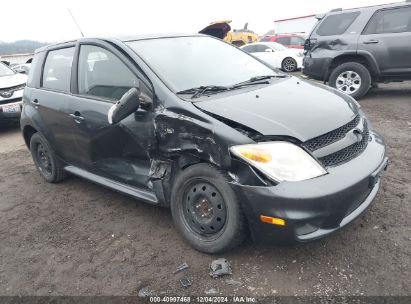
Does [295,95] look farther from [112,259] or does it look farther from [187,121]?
[112,259]

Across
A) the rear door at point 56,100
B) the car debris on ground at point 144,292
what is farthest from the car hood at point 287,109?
the rear door at point 56,100

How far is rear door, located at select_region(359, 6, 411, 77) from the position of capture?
696cm

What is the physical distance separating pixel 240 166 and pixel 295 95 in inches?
35.8

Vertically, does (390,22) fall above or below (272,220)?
above

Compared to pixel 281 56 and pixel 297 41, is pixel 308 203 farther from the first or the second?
pixel 297 41

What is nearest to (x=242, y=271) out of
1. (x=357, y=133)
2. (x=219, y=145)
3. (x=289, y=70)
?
(x=219, y=145)

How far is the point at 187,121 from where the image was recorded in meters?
2.65

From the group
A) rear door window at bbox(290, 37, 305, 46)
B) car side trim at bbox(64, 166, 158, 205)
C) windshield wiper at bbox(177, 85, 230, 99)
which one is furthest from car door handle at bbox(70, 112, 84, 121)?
rear door window at bbox(290, 37, 305, 46)

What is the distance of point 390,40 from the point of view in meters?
7.05

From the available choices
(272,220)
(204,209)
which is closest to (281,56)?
(204,209)

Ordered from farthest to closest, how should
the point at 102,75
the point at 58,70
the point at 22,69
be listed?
1. the point at 22,69
2. the point at 58,70
3. the point at 102,75

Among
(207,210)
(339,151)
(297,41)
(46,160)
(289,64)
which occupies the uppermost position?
(339,151)

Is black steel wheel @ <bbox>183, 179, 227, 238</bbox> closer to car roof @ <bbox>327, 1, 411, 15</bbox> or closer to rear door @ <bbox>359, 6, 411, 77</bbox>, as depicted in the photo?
rear door @ <bbox>359, 6, 411, 77</bbox>

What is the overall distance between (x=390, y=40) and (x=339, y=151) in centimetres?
560
